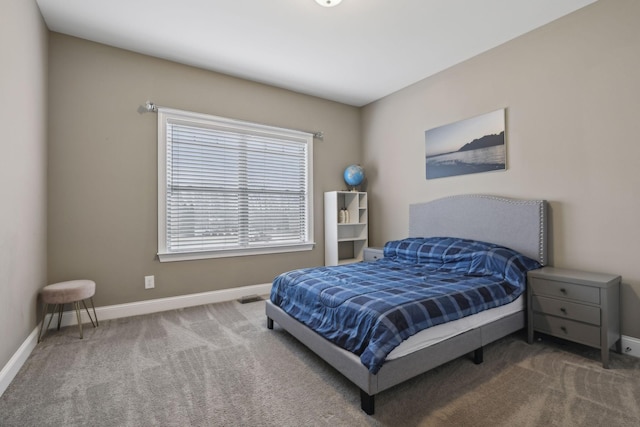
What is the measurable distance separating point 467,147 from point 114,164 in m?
3.76

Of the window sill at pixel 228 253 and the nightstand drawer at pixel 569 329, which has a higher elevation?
the window sill at pixel 228 253

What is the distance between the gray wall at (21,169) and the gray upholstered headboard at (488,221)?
3762mm

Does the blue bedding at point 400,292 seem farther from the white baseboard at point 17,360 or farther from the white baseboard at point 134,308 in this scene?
the white baseboard at point 17,360

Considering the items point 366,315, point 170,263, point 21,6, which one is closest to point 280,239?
point 170,263

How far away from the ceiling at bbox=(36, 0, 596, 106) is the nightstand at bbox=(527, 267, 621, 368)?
2.21 m

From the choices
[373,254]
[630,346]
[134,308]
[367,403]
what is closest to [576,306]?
[630,346]

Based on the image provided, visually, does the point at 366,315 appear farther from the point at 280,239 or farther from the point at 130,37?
the point at 130,37

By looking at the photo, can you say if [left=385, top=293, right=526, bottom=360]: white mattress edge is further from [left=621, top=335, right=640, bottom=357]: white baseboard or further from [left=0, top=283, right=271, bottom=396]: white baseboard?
[left=0, top=283, right=271, bottom=396]: white baseboard

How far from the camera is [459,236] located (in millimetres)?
3340

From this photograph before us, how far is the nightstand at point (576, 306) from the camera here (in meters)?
2.10

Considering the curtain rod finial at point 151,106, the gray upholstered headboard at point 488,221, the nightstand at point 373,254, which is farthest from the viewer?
the nightstand at point 373,254

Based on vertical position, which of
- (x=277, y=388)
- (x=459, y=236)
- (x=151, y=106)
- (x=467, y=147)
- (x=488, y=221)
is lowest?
(x=277, y=388)

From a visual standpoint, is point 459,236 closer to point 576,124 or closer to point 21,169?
point 576,124

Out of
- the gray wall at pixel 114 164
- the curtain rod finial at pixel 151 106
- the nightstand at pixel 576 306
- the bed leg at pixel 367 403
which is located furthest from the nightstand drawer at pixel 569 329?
the curtain rod finial at pixel 151 106
